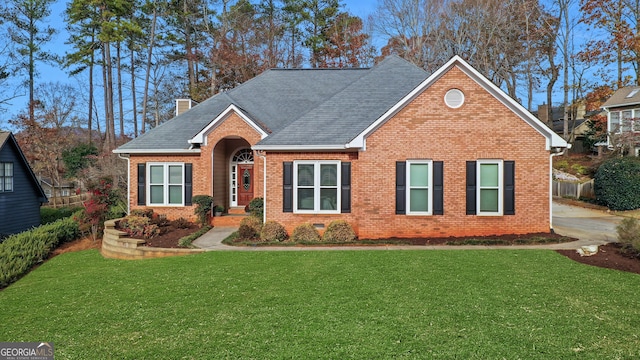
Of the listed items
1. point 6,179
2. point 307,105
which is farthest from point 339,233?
point 6,179

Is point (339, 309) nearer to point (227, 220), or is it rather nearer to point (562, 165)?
point (227, 220)

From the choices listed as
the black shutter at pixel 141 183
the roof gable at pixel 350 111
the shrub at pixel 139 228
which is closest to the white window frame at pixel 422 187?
the roof gable at pixel 350 111

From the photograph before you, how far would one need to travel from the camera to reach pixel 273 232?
1306cm

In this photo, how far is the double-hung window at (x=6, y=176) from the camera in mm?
18922

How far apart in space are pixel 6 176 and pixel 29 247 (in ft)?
27.1

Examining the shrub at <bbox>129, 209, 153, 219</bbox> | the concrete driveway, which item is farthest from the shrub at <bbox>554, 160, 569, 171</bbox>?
the shrub at <bbox>129, 209, 153, 219</bbox>

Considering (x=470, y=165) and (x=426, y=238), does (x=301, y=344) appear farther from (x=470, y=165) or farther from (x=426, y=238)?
(x=470, y=165)

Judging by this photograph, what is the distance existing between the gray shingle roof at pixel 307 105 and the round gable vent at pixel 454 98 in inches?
101

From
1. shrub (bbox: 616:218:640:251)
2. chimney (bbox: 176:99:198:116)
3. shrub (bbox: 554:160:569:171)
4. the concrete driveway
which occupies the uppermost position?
chimney (bbox: 176:99:198:116)

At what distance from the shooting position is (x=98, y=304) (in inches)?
288

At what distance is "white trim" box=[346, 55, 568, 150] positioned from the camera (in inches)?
487

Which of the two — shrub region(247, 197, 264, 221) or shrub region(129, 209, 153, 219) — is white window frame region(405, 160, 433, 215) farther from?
shrub region(129, 209, 153, 219)

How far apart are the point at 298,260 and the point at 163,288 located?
3489mm

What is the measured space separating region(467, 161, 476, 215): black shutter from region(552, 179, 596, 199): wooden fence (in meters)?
15.6
